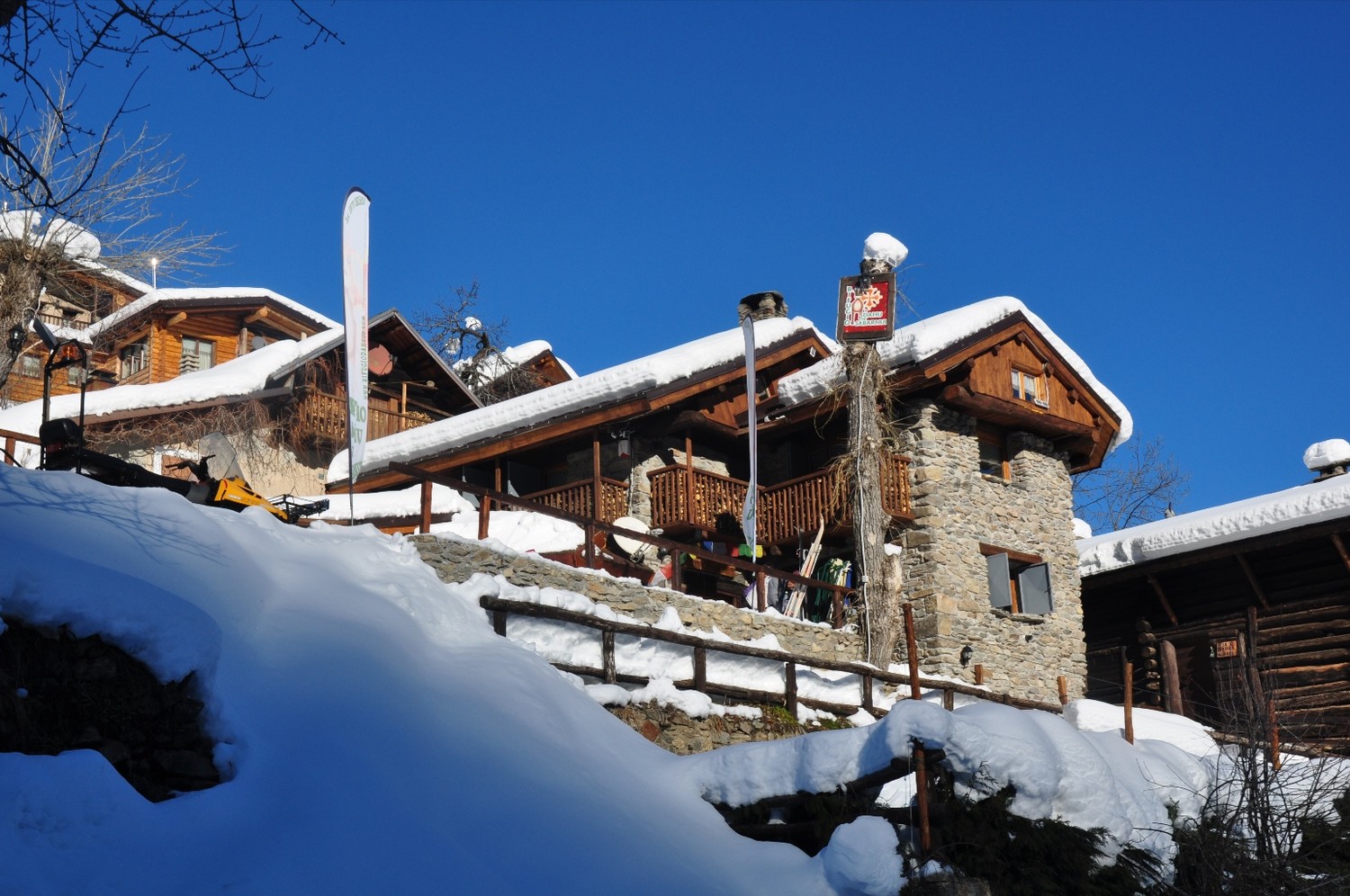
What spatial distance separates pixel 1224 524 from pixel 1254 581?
1119 mm

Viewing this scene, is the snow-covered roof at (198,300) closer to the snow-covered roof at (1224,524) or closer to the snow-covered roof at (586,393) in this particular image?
the snow-covered roof at (586,393)

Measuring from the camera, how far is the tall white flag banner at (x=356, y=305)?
43.5 feet

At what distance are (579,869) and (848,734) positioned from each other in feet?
6.97

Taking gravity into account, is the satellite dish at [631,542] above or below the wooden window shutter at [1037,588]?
above

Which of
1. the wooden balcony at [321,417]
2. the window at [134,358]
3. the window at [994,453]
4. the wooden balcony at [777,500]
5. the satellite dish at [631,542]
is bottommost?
the satellite dish at [631,542]

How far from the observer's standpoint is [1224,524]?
22.7 meters

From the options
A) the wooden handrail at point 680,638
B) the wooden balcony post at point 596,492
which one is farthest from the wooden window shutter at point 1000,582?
the wooden balcony post at point 596,492

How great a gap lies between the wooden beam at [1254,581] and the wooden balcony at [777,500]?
598 cm

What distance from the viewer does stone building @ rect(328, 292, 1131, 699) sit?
21484 mm

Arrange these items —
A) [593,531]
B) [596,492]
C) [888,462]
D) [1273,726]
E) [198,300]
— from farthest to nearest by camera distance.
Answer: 1. [198,300]
2. [596,492]
3. [888,462]
4. [593,531]
5. [1273,726]

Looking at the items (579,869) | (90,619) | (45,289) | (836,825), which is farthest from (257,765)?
(45,289)

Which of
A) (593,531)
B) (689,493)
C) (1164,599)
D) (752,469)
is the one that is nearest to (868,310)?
(752,469)

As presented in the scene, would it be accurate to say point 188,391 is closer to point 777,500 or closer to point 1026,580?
point 777,500

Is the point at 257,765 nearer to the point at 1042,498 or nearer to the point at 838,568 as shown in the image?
the point at 838,568
